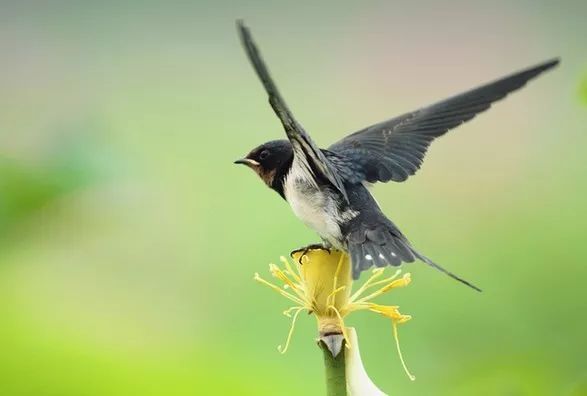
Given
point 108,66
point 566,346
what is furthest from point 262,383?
point 108,66

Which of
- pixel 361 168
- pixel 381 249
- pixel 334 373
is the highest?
pixel 361 168

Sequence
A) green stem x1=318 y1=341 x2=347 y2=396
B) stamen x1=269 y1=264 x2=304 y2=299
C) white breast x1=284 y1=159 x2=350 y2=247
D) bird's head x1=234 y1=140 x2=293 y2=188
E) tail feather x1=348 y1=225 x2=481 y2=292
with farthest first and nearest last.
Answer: bird's head x1=234 y1=140 x2=293 y2=188 < white breast x1=284 y1=159 x2=350 y2=247 < tail feather x1=348 y1=225 x2=481 y2=292 < stamen x1=269 y1=264 x2=304 y2=299 < green stem x1=318 y1=341 x2=347 y2=396

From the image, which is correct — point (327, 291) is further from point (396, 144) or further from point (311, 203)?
point (396, 144)

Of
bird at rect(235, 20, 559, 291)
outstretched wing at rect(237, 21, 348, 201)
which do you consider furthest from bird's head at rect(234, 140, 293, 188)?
outstretched wing at rect(237, 21, 348, 201)

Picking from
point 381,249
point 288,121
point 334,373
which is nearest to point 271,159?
point 381,249

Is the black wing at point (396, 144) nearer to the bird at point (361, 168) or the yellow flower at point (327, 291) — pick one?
the bird at point (361, 168)

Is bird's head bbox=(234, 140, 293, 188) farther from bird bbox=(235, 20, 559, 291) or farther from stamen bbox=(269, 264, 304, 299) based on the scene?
stamen bbox=(269, 264, 304, 299)

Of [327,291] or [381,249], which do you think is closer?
[327,291]

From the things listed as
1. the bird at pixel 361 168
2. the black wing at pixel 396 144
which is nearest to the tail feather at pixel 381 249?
the bird at pixel 361 168
